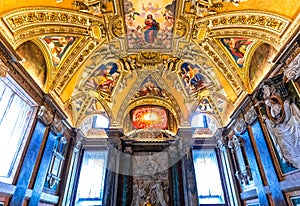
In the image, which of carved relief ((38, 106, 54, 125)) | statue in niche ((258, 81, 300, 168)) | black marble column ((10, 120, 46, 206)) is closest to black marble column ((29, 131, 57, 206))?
black marble column ((10, 120, 46, 206))

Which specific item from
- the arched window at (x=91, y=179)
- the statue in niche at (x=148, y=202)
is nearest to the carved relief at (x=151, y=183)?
the statue in niche at (x=148, y=202)

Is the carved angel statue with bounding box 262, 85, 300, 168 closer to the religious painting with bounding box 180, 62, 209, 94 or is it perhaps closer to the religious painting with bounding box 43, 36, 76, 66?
the religious painting with bounding box 180, 62, 209, 94

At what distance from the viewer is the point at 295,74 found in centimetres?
517

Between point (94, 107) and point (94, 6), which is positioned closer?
point (94, 6)

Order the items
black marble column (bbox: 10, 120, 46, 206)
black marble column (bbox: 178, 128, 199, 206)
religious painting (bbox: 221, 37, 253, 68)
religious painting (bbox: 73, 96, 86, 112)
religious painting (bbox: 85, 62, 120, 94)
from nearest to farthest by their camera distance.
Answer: black marble column (bbox: 10, 120, 46, 206), religious painting (bbox: 221, 37, 253, 68), black marble column (bbox: 178, 128, 199, 206), religious painting (bbox: 85, 62, 120, 94), religious painting (bbox: 73, 96, 86, 112)

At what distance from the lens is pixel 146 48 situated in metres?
9.40

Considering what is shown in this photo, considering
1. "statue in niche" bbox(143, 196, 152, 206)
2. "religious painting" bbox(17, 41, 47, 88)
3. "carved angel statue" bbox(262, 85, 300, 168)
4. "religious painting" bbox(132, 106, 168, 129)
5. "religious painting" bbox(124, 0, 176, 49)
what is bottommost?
"statue in niche" bbox(143, 196, 152, 206)

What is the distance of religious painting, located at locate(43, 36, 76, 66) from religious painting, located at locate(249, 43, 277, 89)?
780 centimetres

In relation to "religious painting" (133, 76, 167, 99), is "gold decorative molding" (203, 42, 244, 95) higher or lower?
lower

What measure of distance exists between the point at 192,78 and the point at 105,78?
5243 mm

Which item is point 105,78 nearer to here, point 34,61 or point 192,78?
point 34,61

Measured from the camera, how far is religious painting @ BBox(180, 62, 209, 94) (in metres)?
10.3

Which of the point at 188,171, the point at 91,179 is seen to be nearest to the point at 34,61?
the point at 91,179

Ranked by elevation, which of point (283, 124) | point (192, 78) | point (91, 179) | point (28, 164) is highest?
point (192, 78)
